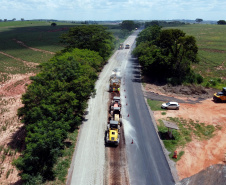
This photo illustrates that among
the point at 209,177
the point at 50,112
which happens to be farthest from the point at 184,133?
the point at 50,112

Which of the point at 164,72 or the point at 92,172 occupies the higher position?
the point at 164,72

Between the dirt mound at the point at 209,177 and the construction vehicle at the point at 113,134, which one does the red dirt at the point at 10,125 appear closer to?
the construction vehicle at the point at 113,134

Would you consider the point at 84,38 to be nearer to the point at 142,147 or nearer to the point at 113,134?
the point at 113,134

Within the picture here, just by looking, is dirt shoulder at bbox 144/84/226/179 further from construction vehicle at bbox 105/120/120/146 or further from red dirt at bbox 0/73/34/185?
red dirt at bbox 0/73/34/185

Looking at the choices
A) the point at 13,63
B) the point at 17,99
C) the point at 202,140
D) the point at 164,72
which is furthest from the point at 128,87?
the point at 13,63

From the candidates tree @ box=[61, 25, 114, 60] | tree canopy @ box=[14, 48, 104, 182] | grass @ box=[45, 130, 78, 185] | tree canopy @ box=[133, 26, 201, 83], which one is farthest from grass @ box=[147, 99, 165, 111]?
tree @ box=[61, 25, 114, 60]

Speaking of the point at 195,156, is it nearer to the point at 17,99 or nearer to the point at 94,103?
the point at 94,103

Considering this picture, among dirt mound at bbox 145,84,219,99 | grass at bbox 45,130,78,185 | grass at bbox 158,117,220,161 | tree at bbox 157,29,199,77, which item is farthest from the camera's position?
tree at bbox 157,29,199,77
